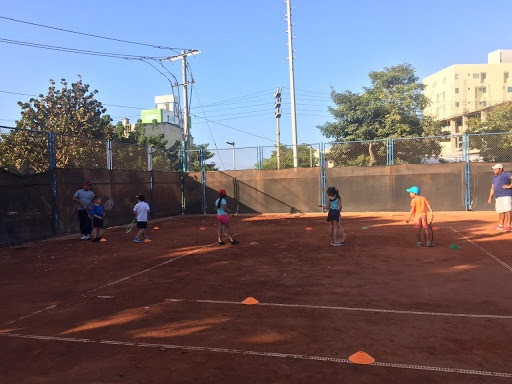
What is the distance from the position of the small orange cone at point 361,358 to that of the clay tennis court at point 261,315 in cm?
6

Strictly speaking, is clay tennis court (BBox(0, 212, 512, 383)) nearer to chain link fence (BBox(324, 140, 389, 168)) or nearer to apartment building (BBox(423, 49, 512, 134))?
chain link fence (BBox(324, 140, 389, 168))

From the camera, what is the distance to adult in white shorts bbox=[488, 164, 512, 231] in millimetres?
11672

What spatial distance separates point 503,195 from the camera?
11742 millimetres

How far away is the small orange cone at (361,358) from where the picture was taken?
365 cm

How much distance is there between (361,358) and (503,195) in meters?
10.2

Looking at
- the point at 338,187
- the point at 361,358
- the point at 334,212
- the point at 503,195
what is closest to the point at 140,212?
the point at 334,212

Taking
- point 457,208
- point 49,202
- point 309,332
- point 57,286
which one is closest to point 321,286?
point 309,332

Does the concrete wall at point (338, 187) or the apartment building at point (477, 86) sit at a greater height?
the apartment building at point (477, 86)

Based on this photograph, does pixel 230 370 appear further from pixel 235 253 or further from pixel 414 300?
pixel 235 253

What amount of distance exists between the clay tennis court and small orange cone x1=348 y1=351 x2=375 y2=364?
0.06 metres

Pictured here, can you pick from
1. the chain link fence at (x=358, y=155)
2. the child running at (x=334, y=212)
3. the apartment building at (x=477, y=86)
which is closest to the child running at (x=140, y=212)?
the child running at (x=334, y=212)

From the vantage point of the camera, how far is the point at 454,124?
55500 mm

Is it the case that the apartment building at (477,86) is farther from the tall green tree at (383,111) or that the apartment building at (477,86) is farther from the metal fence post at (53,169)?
the metal fence post at (53,169)

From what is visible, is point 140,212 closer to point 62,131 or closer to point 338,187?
point 338,187
